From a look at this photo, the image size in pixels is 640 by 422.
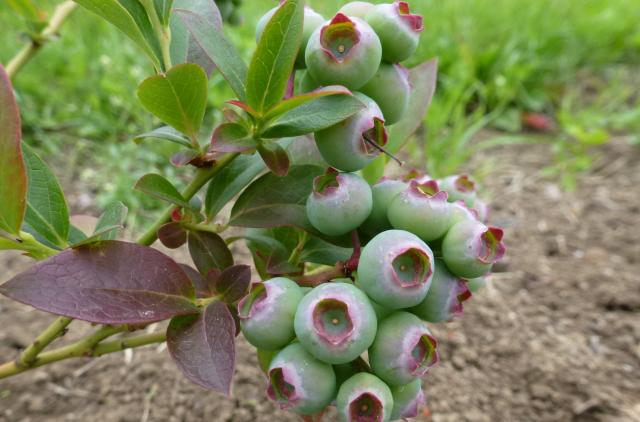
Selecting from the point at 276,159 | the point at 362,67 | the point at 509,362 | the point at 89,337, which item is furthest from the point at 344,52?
the point at 509,362

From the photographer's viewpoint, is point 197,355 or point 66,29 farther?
point 66,29

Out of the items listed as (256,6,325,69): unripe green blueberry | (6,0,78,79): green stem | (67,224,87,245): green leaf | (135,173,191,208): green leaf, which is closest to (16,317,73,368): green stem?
(67,224,87,245): green leaf

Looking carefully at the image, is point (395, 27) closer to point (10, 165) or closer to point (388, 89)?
point (388, 89)

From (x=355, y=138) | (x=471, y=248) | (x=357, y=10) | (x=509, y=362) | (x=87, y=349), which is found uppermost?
(x=357, y=10)

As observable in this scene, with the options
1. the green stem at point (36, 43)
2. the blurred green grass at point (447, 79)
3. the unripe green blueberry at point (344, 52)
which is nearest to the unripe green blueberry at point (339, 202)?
the unripe green blueberry at point (344, 52)

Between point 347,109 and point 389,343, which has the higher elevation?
point 347,109

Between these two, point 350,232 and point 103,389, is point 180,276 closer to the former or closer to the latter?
point 350,232

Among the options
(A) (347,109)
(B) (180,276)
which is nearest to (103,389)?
(B) (180,276)
